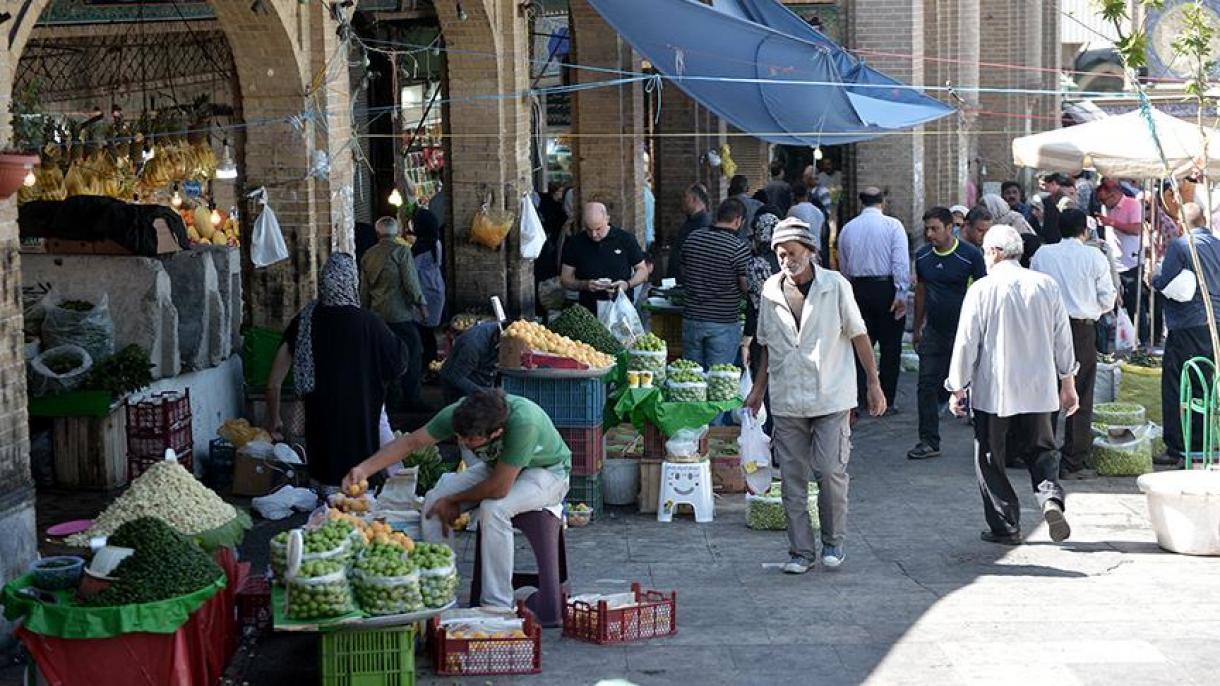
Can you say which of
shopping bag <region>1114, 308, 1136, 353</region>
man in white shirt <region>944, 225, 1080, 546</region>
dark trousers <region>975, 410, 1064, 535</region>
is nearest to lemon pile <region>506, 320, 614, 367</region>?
man in white shirt <region>944, 225, 1080, 546</region>

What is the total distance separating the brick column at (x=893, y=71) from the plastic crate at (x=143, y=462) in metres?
11.2

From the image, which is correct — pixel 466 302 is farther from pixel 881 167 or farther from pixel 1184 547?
pixel 1184 547

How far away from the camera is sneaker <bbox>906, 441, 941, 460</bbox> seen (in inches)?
511

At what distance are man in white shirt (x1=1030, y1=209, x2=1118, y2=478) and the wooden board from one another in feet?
19.9

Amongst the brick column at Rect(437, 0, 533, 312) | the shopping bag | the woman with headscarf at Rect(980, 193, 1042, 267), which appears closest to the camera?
the woman with headscarf at Rect(980, 193, 1042, 267)

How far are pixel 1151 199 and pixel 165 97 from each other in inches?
379

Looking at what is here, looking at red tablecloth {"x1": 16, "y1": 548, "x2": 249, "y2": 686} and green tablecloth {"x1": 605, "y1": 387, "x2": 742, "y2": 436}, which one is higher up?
green tablecloth {"x1": 605, "y1": 387, "x2": 742, "y2": 436}

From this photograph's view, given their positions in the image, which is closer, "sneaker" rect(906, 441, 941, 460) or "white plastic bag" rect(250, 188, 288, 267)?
"white plastic bag" rect(250, 188, 288, 267)

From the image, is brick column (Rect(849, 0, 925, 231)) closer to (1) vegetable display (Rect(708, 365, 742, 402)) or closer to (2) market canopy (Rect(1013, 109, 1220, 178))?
(2) market canopy (Rect(1013, 109, 1220, 178))

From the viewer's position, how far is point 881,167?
70.2ft

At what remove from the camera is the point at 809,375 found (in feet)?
30.8

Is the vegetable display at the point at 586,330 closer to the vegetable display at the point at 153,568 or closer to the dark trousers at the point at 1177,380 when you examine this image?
the dark trousers at the point at 1177,380

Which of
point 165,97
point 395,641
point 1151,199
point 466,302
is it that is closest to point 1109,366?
point 1151,199

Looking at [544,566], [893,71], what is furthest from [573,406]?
[893,71]
